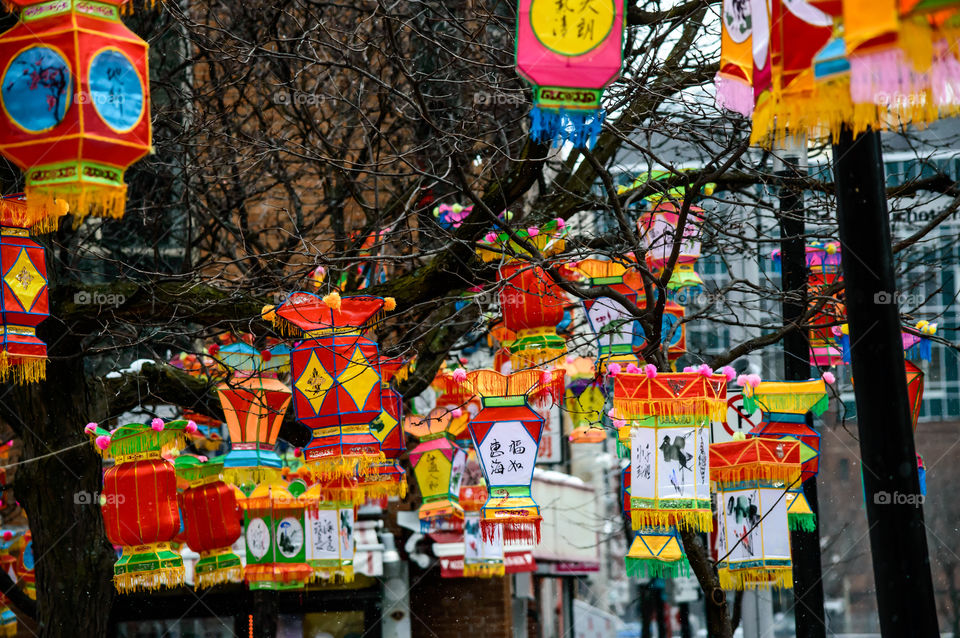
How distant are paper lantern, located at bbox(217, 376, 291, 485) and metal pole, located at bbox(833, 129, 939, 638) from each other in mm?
6083

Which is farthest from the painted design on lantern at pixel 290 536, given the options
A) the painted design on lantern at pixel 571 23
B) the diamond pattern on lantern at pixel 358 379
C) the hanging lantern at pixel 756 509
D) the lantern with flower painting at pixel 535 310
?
the painted design on lantern at pixel 571 23

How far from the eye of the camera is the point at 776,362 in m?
39.7

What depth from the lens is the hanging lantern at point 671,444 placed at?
8.91 m

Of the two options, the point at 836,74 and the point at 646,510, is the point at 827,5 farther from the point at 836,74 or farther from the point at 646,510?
the point at 646,510

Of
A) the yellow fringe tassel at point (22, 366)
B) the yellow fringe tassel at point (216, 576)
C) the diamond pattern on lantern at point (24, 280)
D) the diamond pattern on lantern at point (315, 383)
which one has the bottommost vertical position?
the yellow fringe tassel at point (216, 576)

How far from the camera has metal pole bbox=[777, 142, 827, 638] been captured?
986 cm

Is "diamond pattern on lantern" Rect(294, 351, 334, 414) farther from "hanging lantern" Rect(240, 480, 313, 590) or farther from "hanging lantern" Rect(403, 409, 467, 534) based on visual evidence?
"hanging lantern" Rect(403, 409, 467, 534)

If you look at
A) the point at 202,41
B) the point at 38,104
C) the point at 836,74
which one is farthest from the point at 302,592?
the point at 836,74

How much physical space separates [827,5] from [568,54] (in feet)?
7.37

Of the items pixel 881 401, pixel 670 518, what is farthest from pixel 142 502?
pixel 881 401

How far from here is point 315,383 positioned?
9203 millimetres

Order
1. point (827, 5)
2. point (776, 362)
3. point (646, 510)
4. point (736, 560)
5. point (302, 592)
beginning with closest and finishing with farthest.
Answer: point (827, 5) → point (646, 510) → point (736, 560) → point (302, 592) → point (776, 362)

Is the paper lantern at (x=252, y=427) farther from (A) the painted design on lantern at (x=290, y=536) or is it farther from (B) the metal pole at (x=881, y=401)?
(B) the metal pole at (x=881, y=401)

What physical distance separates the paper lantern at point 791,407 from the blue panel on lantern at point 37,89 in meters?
5.86
